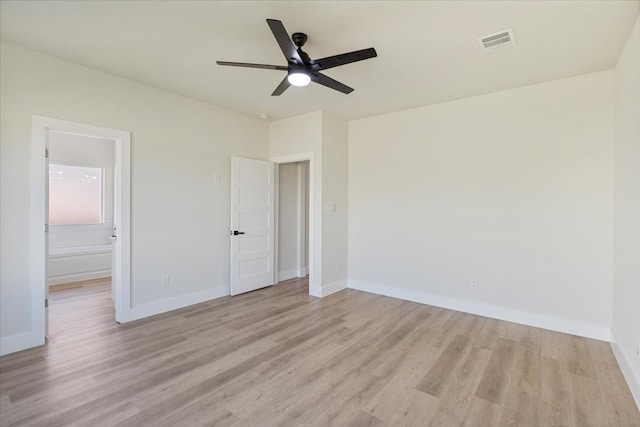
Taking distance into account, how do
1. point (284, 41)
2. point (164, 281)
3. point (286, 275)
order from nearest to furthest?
point (284, 41) → point (164, 281) → point (286, 275)

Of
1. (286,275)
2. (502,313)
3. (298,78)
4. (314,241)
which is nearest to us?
(298,78)

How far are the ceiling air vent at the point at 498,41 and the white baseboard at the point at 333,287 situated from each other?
11.5ft

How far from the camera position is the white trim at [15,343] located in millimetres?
2730

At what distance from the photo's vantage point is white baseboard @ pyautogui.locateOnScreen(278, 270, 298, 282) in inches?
219

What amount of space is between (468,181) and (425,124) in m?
1.01

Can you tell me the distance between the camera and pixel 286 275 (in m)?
5.70

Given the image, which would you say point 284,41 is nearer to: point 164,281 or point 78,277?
point 164,281

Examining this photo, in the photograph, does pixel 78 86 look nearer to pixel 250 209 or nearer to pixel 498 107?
pixel 250 209

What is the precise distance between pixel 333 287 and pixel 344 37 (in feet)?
11.3

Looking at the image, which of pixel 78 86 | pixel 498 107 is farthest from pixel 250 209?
pixel 498 107

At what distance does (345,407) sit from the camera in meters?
2.07

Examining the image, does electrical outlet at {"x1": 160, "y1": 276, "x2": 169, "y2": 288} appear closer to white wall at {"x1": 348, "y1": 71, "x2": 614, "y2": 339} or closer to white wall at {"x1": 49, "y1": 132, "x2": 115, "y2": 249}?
white wall at {"x1": 348, "y1": 71, "x2": 614, "y2": 339}

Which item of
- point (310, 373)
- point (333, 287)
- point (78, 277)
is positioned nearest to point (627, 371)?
point (310, 373)

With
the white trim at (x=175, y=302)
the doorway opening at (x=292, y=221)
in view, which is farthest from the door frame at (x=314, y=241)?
the white trim at (x=175, y=302)
